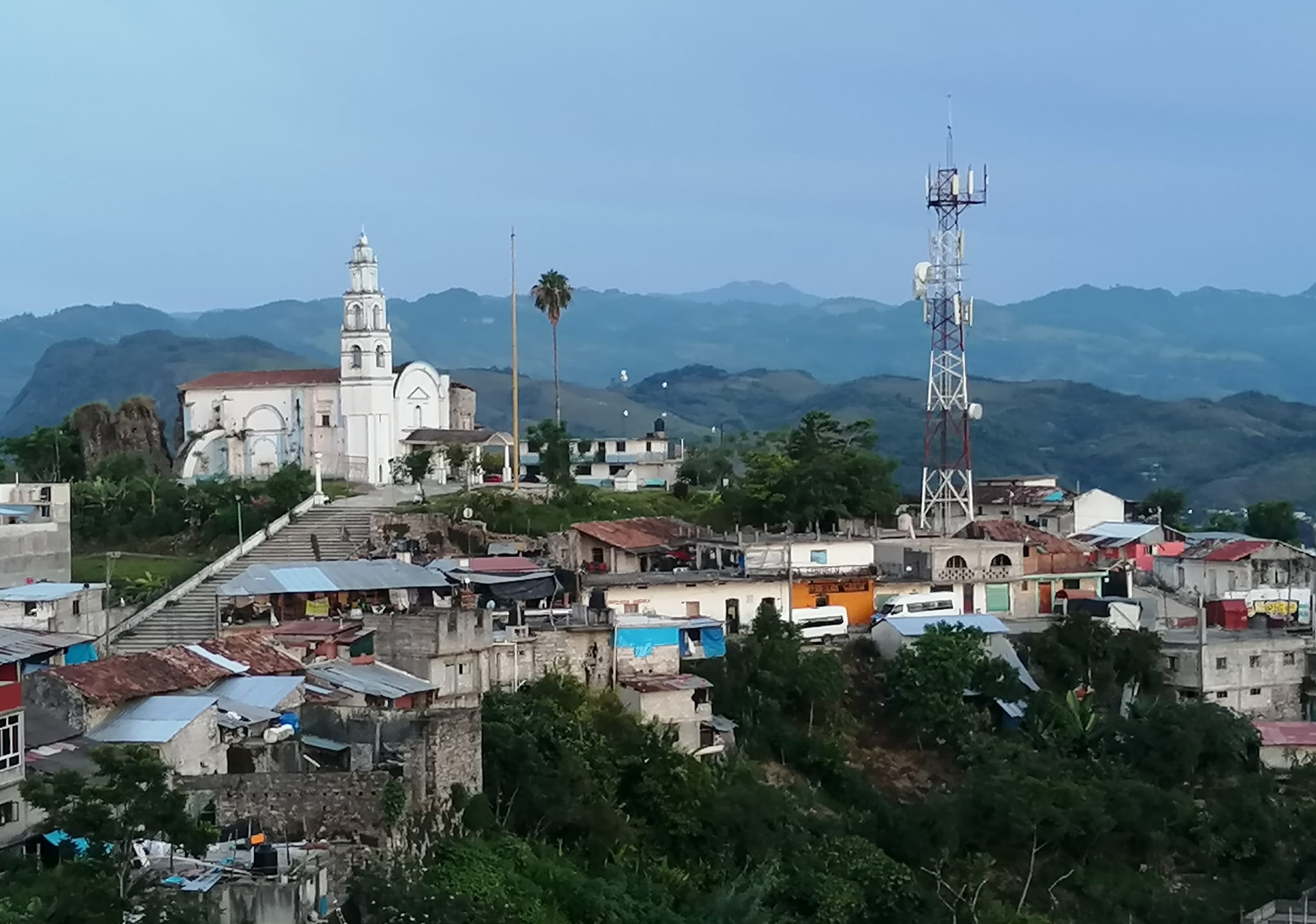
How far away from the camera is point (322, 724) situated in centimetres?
2103

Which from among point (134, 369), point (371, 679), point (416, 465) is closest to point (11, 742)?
point (371, 679)

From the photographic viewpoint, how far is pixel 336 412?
48.7 metres

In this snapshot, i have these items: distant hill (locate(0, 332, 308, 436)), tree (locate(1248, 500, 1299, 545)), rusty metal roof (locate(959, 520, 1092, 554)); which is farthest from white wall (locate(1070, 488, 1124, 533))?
distant hill (locate(0, 332, 308, 436))

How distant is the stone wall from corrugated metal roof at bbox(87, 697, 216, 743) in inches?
74.9

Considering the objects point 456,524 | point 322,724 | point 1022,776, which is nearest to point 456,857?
point 322,724

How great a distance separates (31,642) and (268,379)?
28.0 m

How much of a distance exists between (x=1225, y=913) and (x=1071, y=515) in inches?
652

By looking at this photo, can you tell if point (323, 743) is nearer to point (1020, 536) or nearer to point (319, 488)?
point (1020, 536)

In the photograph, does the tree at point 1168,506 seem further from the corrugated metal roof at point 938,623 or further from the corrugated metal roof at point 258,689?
the corrugated metal roof at point 258,689

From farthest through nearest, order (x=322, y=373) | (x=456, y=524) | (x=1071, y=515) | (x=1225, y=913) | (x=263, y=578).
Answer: (x=322, y=373), (x=1071, y=515), (x=456, y=524), (x=263, y=578), (x=1225, y=913)

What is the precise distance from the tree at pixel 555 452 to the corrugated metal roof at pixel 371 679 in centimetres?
1719

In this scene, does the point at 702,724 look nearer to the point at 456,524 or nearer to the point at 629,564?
the point at 629,564

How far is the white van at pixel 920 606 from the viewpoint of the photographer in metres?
32.4

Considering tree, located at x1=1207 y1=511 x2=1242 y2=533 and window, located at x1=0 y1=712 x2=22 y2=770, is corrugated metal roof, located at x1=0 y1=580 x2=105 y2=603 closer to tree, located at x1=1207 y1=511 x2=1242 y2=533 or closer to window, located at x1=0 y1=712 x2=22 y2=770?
window, located at x1=0 y1=712 x2=22 y2=770
